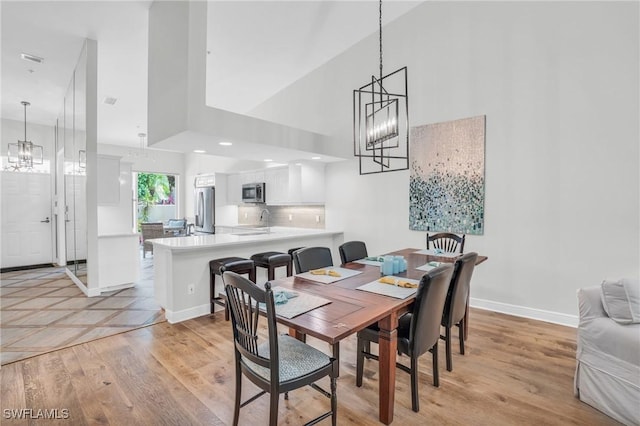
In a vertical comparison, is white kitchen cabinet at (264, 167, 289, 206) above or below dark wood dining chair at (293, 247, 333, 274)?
above

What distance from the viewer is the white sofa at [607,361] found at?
177 centimetres

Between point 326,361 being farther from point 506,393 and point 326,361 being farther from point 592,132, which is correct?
point 592,132

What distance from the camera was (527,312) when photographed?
347 centimetres

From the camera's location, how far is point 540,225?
3.38m

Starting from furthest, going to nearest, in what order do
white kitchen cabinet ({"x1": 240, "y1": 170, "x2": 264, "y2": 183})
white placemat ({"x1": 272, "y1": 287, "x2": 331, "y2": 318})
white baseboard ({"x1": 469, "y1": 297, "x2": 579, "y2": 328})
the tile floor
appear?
white kitchen cabinet ({"x1": 240, "y1": 170, "x2": 264, "y2": 183}), white baseboard ({"x1": 469, "y1": 297, "x2": 579, "y2": 328}), the tile floor, white placemat ({"x1": 272, "y1": 287, "x2": 331, "y2": 318})

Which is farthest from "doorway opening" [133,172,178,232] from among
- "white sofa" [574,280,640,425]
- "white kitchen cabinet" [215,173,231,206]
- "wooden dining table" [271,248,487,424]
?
"white sofa" [574,280,640,425]

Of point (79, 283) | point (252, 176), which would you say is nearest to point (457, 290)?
point (252, 176)

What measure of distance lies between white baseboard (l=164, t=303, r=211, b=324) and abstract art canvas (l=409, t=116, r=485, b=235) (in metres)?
2.93

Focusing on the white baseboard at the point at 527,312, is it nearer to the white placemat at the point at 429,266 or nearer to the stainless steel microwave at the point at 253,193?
the white placemat at the point at 429,266

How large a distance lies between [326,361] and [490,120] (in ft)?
11.3

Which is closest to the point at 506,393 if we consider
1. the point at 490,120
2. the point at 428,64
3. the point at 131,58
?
A: the point at 490,120

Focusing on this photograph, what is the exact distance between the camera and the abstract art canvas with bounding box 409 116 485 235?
12.4 ft

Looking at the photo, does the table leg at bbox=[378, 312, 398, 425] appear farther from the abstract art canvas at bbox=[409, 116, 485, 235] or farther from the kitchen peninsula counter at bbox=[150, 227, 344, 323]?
the abstract art canvas at bbox=[409, 116, 485, 235]

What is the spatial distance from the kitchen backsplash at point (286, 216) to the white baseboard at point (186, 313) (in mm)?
2634
